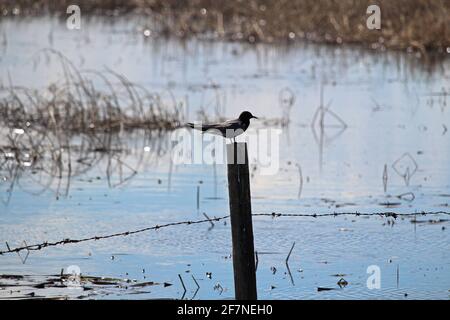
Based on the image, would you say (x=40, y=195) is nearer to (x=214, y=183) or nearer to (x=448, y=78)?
(x=214, y=183)

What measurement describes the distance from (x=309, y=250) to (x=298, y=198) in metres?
2.10

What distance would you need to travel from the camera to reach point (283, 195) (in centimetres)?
1223

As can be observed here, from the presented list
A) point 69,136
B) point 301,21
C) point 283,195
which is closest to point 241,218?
point 283,195

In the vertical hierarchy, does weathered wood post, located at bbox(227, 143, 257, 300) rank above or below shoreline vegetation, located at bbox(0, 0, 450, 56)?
below

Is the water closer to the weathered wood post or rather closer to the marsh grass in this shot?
the marsh grass

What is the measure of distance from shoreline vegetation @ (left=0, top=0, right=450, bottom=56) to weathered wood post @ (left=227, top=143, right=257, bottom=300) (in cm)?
1622

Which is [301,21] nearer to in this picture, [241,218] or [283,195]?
[283,195]

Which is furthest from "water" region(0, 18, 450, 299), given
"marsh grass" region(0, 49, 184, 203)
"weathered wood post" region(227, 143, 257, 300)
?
"weathered wood post" region(227, 143, 257, 300)

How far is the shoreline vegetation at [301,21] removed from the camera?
24.4 meters

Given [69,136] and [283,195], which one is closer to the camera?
[283,195]

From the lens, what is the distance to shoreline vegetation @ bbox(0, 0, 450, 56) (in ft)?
80.0

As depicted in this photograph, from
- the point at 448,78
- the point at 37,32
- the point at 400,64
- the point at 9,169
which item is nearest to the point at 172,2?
the point at 37,32

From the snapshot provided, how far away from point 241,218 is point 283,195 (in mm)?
4952

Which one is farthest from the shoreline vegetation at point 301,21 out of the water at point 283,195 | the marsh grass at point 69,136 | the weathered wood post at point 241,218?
the weathered wood post at point 241,218
